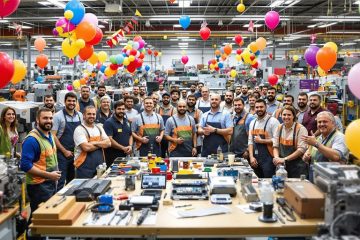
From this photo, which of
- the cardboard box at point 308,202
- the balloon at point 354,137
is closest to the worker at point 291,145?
the balloon at point 354,137

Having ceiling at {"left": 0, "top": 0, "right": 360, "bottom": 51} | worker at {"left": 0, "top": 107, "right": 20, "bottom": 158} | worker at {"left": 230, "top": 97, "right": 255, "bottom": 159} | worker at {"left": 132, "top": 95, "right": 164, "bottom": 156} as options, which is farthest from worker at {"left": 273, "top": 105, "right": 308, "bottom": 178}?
ceiling at {"left": 0, "top": 0, "right": 360, "bottom": 51}

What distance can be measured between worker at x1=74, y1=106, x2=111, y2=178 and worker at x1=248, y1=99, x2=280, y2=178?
2.05m

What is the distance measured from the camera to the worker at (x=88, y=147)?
16.3 feet

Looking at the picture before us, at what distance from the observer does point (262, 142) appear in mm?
5504

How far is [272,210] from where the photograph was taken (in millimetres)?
3164

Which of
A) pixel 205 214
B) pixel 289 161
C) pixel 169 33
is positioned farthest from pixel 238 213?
pixel 169 33

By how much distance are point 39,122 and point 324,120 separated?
3.15 meters

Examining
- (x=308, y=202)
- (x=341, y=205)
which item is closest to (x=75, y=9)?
(x=308, y=202)

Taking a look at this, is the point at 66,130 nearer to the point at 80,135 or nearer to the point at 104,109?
the point at 80,135

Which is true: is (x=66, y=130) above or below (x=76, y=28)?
below

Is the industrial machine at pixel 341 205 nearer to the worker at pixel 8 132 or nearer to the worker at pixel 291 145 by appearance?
the worker at pixel 291 145

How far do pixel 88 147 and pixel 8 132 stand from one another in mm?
1581

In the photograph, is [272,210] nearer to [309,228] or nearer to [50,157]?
[309,228]

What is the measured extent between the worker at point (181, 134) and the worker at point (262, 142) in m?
0.95
